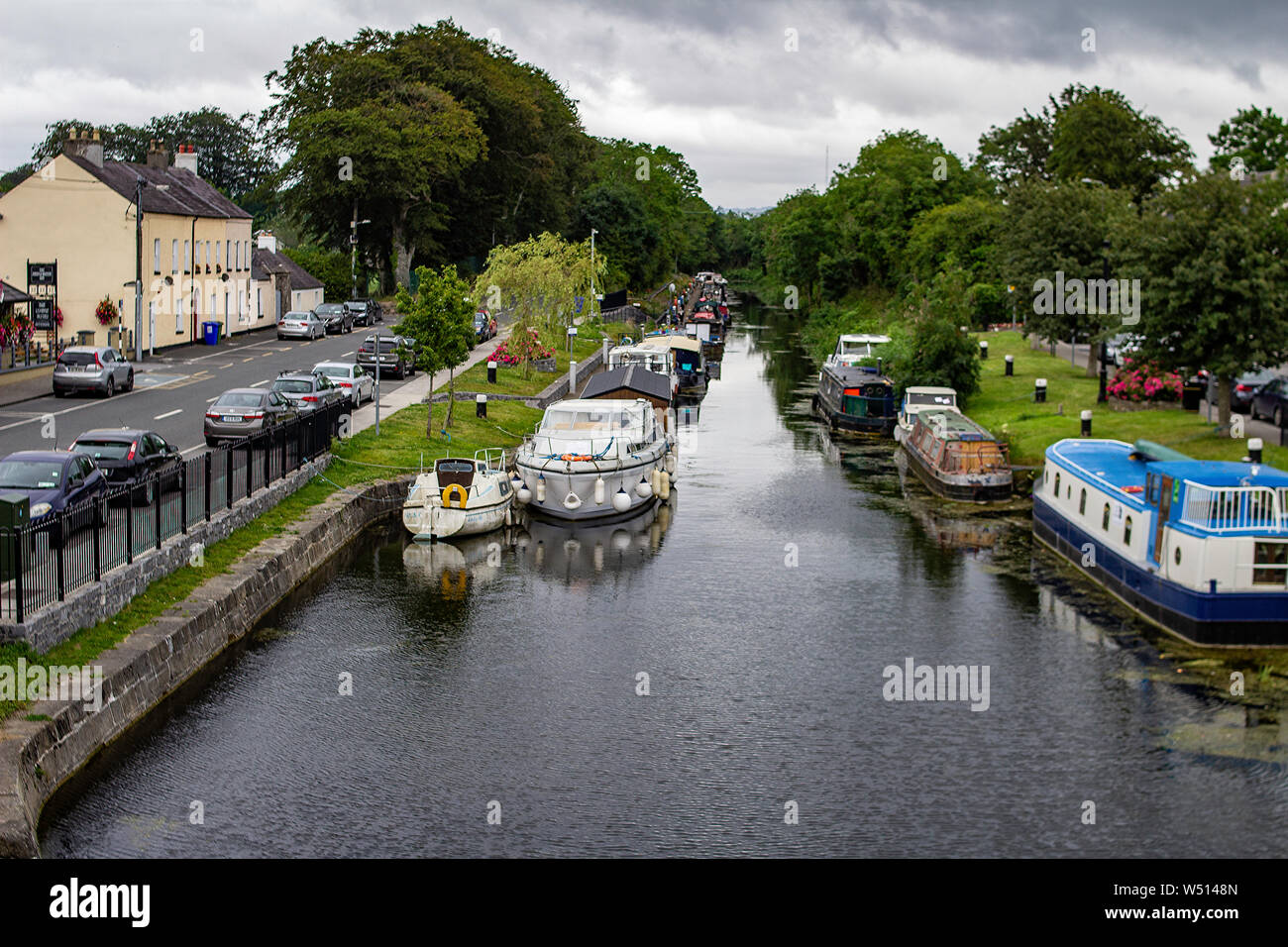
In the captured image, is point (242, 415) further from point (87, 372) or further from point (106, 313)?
point (106, 313)

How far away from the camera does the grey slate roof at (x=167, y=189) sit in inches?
2510

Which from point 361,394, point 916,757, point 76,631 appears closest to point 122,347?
point 361,394

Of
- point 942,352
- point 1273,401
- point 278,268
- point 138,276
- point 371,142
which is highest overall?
point 371,142

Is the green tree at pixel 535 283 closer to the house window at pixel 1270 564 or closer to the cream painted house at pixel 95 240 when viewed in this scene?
the cream painted house at pixel 95 240

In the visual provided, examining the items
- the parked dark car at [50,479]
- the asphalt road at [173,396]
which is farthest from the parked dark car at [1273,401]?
the parked dark car at [50,479]

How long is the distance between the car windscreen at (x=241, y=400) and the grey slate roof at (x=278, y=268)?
41373mm

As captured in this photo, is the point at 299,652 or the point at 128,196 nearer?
the point at 299,652

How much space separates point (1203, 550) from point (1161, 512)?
1.73m

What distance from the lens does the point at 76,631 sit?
75.3 ft

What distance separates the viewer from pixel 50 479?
2792cm

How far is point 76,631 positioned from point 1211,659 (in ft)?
65.7

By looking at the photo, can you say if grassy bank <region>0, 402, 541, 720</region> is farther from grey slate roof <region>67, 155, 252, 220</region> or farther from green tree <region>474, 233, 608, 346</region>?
grey slate roof <region>67, 155, 252, 220</region>

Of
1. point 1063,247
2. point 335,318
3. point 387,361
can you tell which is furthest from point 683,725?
point 335,318

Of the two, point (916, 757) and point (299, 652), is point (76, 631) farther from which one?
point (916, 757)
